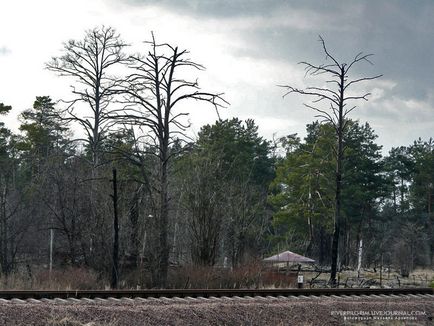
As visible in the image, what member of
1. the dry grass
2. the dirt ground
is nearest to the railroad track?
the dirt ground

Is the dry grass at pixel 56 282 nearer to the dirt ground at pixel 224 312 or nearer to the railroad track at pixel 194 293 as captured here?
the railroad track at pixel 194 293

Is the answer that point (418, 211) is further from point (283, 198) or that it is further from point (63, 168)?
point (63, 168)

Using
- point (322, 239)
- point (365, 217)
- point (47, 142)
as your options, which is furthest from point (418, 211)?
point (47, 142)

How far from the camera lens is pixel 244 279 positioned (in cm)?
2291

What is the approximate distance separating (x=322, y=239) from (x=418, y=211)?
17124 millimetres

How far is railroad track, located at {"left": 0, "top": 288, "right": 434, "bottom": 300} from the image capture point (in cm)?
1567

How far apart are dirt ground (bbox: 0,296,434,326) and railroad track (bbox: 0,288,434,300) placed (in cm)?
109

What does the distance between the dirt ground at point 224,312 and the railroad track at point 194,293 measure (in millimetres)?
1085

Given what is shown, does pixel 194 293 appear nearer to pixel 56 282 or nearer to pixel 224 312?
pixel 224 312

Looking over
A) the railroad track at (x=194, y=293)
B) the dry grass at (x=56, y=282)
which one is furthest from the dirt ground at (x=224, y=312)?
the dry grass at (x=56, y=282)

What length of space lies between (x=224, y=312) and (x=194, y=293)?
3.41 m

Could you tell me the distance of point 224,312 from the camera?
46.7 feet

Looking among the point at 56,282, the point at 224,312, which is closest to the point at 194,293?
the point at 224,312

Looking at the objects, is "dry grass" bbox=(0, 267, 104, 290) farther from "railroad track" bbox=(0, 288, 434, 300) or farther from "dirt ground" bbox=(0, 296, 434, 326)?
"dirt ground" bbox=(0, 296, 434, 326)
